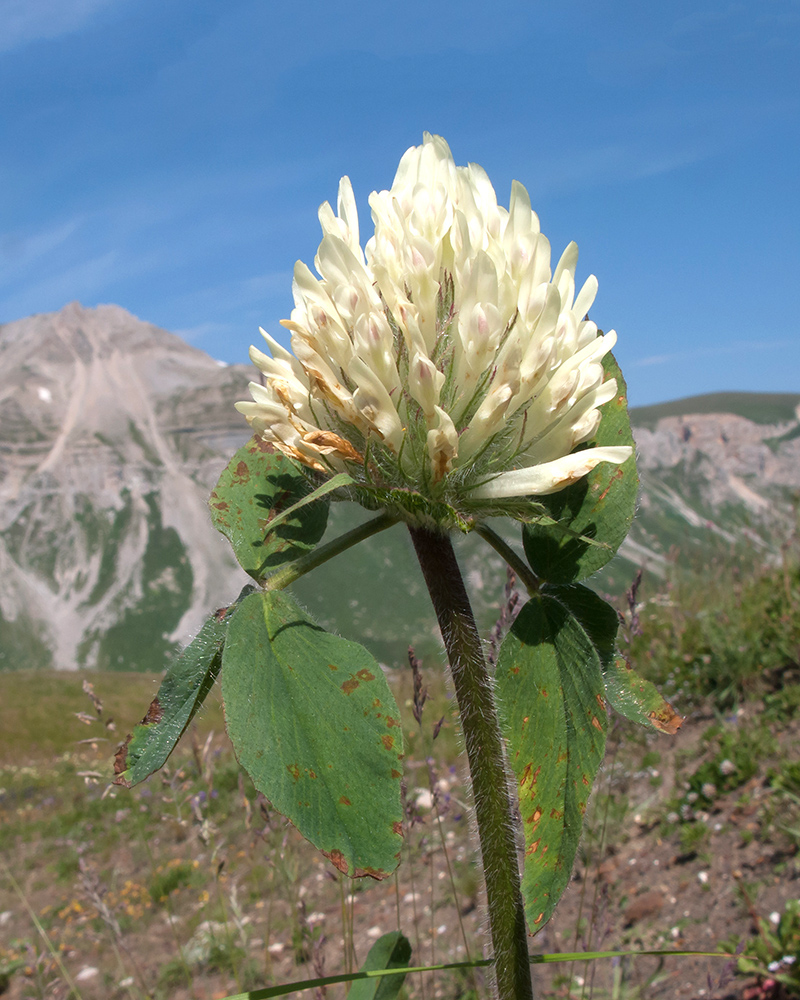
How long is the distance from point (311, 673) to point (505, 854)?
0.50 metres

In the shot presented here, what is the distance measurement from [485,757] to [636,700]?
1.03ft

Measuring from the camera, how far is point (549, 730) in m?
1.21

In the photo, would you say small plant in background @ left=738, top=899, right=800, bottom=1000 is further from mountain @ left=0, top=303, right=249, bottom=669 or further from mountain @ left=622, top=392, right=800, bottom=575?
mountain @ left=622, top=392, right=800, bottom=575

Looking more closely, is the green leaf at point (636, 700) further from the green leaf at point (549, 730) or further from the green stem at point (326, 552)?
the green stem at point (326, 552)

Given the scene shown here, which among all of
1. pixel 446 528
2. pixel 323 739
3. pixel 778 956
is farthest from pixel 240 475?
pixel 778 956

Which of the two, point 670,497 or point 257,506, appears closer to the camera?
point 257,506

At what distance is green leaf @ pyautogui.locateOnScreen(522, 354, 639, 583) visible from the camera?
1.36 m

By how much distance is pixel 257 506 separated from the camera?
149 cm

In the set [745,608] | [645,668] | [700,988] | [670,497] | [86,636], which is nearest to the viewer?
[700,988]

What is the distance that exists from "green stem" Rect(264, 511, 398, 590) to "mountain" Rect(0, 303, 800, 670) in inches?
5133

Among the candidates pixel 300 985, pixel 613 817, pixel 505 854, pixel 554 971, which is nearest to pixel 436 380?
pixel 505 854

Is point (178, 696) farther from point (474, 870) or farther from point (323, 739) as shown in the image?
point (474, 870)

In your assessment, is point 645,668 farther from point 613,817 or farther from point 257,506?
point 257,506

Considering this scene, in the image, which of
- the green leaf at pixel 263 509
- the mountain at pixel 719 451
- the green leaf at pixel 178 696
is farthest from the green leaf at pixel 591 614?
the mountain at pixel 719 451
